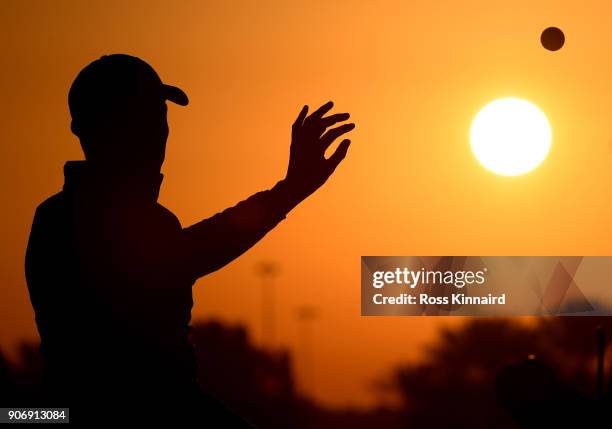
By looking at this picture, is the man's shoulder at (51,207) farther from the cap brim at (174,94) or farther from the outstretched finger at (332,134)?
the outstretched finger at (332,134)

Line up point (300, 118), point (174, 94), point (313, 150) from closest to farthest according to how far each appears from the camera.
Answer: point (174, 94) < point (313, 150) < point (300, 118)

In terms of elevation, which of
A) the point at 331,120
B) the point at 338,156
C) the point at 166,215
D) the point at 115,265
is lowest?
the point at 115,265

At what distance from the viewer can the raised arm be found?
11.2 ft

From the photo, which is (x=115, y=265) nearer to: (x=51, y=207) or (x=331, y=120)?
(x=51, y=207)

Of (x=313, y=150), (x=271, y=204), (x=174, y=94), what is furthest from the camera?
(x=313, y=150)

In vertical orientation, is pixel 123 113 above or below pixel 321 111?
below

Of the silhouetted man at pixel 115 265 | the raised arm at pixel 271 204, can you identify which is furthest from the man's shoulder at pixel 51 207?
the raised arm at pixel 271 204

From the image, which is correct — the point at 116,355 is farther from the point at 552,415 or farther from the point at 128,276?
the point at 552,415

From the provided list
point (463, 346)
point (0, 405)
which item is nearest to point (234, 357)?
point (463, 346)

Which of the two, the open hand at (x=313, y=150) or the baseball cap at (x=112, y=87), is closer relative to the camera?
the baseball cap at (x=112, y=87)

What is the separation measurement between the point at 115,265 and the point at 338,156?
98 cm

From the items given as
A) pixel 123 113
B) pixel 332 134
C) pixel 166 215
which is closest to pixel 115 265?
pixel 166 215

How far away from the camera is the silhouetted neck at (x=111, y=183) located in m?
3.11

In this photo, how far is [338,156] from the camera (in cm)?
380
